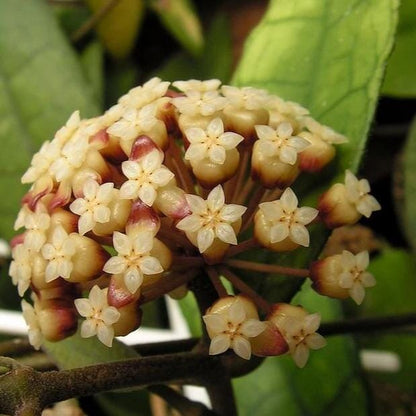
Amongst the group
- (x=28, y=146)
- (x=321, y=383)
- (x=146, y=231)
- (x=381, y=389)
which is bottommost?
(x=381, y=389)

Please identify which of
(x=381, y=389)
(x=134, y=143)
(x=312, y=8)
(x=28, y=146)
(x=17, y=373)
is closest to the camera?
(x=17, y=373)

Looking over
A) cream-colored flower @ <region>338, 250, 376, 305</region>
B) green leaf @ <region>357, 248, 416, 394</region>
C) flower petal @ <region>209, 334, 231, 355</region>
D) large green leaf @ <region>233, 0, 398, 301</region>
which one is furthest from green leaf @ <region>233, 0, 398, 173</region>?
green leaf @ <region>357, 248, 416, 394</region>

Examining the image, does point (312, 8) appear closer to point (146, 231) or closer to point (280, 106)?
point (280, 106)

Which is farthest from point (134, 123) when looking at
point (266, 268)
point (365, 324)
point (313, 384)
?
point (313, 384)

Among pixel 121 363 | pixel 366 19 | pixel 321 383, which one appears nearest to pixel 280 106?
pixel 366 19

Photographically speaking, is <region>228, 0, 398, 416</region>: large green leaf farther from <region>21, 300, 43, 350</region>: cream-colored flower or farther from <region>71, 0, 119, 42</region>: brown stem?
<region>71, 0, 119, 42</region>: brown stem

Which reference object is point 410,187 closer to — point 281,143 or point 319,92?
point 319,92
